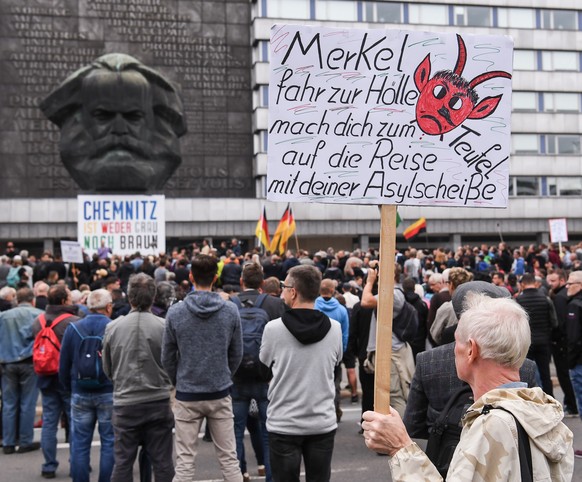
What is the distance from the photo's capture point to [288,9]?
41.9m

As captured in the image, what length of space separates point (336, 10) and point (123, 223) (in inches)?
1017

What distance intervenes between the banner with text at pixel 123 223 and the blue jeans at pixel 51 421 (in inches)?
587

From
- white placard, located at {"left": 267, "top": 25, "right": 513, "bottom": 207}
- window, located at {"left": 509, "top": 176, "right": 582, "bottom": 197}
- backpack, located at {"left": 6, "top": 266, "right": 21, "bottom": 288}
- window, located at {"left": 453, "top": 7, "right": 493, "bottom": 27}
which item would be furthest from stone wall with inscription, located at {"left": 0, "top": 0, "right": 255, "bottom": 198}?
white placard, located at {"left": 267, "top": 25, "right": 513, "bottom": 207}

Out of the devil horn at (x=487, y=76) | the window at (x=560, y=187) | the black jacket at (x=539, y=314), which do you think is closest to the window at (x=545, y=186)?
the window at (x=560, y=187)

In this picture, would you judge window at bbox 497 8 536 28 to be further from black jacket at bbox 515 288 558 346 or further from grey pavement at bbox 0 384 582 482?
grey pavement at bbox 0 384 582 482

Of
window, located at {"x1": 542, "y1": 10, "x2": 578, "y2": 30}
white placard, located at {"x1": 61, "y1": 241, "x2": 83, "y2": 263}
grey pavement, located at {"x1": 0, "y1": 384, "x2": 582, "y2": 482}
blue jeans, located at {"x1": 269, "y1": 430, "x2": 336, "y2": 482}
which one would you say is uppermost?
window, located at {"x1": 542, "y1": 10, "x2": 578, "y2": 30}

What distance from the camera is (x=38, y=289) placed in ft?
29.9

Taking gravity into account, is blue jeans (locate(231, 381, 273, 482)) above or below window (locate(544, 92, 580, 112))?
below

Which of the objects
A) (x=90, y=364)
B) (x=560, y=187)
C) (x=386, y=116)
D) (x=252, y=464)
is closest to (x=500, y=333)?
(x=386, y=116)

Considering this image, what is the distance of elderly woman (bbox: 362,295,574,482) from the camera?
2111 mm

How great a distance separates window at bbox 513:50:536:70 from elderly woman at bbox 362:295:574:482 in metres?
46.6

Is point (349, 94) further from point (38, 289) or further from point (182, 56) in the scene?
point (182, 56)

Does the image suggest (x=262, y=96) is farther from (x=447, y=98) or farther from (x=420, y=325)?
(x=447, y=98)

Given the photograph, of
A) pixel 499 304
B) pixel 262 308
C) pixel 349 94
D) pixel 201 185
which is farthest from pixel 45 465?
pixel 201 185
